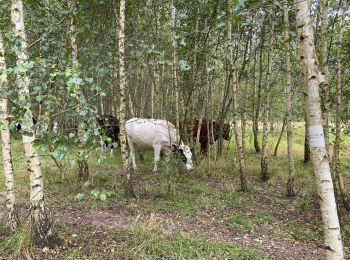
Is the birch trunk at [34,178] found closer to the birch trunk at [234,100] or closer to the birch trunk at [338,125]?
the birch trunk at [234,100]

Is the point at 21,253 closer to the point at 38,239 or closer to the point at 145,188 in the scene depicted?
the point at 38,239

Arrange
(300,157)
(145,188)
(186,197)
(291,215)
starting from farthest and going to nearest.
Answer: (300,157) < (145,188) < (186,197) < (291,215)

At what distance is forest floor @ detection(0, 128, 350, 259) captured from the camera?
4883 mm

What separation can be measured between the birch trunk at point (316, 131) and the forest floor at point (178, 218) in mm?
1323

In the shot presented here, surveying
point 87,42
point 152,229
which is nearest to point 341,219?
point 152,229

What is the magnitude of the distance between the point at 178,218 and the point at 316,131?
140 inches

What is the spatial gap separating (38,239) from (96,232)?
971 mm

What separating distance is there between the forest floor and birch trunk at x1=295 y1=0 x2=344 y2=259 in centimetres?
132

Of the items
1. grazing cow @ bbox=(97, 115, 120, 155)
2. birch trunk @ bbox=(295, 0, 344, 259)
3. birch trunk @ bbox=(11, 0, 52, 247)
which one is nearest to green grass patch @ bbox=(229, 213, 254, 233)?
birch trunk @ bbox=(295, 0, 344, 259)

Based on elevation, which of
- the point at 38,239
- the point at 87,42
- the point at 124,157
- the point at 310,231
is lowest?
the point at 310,231

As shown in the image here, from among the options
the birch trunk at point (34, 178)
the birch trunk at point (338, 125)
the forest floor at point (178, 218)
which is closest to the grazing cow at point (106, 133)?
the forest floor at point (178, 218)

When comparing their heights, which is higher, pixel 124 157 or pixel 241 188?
pixel 124 157

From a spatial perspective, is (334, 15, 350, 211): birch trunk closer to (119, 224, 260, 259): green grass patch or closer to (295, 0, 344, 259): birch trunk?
(119, 224, 260, 259): green grass patch

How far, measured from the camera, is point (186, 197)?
7.57 meters
